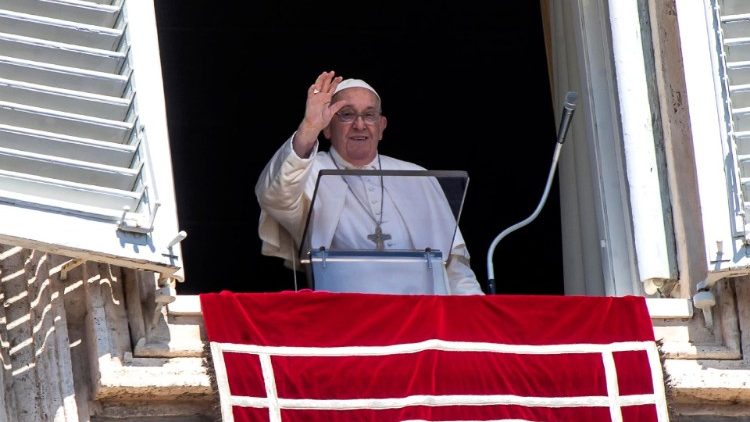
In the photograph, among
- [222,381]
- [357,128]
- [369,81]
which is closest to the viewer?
[222,381]

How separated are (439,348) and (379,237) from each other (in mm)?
946

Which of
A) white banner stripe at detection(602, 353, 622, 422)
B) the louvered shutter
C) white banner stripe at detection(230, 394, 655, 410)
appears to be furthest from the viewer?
the louvered shutter

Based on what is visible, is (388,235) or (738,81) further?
(388,235)

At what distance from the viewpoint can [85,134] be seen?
220 inches

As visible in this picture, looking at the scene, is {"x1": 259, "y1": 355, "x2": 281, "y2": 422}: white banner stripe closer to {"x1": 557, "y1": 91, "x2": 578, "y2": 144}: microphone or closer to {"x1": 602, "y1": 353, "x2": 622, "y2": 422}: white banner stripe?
{"x1": 602, "y1": 353, "x2": 622, "y2": 422}: white banner stripe

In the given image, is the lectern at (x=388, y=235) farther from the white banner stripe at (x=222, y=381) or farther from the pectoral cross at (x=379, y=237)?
the white banner stripe at (x=222, y=381)

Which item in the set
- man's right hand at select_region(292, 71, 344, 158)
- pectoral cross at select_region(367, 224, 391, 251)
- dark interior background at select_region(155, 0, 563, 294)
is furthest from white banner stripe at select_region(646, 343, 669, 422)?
dark interior background at select_region(155, 0, 563, 294)

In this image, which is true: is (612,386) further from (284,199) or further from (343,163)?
(343,163)

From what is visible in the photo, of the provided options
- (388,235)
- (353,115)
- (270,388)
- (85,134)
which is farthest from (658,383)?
(353,115)

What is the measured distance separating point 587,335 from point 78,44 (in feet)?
4.55

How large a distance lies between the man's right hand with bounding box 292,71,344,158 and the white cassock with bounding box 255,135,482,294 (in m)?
0.03

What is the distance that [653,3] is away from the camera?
6.39m

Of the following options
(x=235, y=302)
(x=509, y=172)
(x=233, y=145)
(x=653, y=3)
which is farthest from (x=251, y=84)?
(x=235, y=302)

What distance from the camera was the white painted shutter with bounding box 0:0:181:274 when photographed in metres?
5.39
